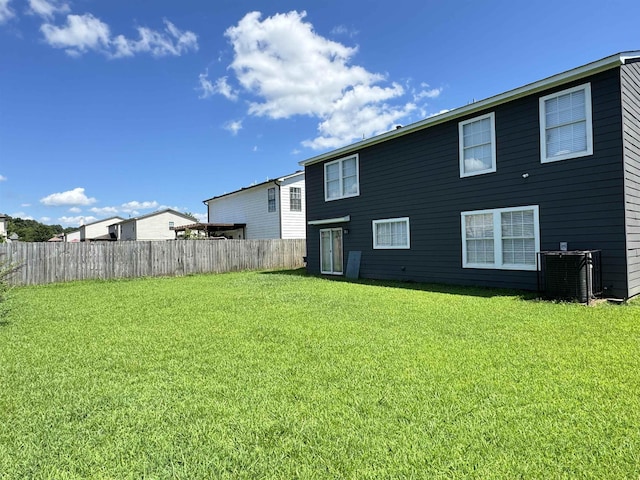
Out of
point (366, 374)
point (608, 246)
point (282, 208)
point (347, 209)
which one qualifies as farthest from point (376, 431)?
point (282, 208)

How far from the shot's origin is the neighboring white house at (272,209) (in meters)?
21.4

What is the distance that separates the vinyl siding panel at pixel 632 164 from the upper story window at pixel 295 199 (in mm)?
16229

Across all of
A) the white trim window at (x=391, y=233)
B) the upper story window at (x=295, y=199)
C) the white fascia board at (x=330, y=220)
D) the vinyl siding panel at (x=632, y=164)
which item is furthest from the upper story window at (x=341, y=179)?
the vinyl siding panel at (x=632, y=164)

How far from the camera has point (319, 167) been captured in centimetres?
1600

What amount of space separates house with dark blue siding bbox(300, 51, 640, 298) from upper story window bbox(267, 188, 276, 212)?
26.5 feet

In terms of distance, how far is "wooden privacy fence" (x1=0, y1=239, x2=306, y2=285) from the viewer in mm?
13344

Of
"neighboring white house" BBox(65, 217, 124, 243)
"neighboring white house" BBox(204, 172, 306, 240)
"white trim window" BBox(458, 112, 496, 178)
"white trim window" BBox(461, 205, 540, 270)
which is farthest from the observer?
"neighboring white house" BBox(65, 217, 124, 243)

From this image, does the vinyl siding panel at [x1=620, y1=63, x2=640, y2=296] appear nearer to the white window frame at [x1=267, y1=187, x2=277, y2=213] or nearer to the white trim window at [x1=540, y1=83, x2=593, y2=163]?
the white trim window at [x1=540, y1=83, x2=593, y2=163]

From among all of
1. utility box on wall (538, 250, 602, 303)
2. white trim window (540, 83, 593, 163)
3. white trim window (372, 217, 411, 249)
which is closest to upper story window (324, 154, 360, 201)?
white trim window (372, 217, 411, 249)

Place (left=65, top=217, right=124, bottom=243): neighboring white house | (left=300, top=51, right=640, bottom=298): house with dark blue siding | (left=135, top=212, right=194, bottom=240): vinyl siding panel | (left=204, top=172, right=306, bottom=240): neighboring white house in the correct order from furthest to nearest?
(left=65, top=217, right=124, bottom=243): neighboring white house < (left=135, top=212, right=194, bottom=240): vinyl siding panel < (left=204, top=172, right=306, bottom=240): neighboring white house < (left=300, top=51, right=640, bottom=298): house with dark blue siding

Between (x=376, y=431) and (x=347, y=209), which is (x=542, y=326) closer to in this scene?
(x=376, y=431)

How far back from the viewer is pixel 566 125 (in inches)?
330

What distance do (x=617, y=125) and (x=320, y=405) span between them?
8542 mm

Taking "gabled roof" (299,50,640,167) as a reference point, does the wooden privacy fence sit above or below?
below
